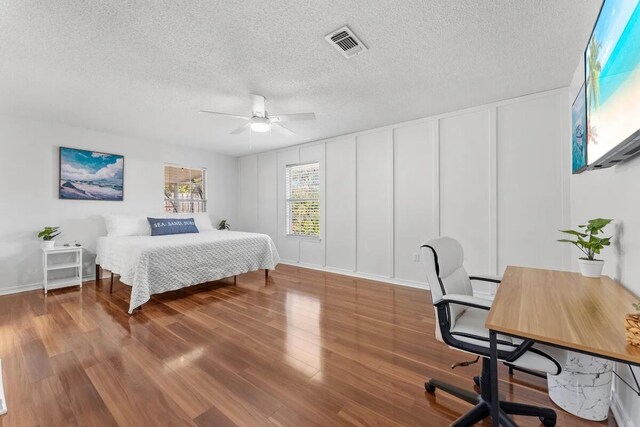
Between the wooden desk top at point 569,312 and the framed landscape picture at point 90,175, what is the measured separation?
Answer: 565cm

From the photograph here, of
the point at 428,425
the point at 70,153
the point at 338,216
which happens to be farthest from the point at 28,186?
the point at 428,425

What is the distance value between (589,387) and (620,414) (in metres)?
0.19

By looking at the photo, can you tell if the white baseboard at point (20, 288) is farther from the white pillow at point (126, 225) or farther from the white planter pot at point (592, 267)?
the white planter pot at point (592, 267)

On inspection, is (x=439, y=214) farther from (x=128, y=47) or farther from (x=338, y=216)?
(x=128, y=47)

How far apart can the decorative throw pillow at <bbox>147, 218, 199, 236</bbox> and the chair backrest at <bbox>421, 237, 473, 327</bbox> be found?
14.4 feet

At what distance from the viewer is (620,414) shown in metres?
1.44

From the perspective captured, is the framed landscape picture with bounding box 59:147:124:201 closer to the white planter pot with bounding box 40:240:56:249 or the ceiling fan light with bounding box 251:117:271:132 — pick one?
the white planter pot with bounding box 40:240:56:249

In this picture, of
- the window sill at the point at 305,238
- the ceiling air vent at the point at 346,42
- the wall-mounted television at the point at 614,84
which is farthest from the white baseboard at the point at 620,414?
the window sill at the point at 305,238

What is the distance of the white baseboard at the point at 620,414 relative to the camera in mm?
1321

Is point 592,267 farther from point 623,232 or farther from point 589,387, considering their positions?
point 589,387

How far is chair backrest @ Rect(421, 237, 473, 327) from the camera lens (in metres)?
1.47

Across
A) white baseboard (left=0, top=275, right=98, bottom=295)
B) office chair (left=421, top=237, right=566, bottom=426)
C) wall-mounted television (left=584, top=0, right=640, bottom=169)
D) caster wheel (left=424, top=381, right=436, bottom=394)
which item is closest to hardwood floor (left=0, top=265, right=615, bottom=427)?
caster wheel (left=424, top=381, right=436, bottom=394)

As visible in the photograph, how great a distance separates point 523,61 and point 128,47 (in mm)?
3417

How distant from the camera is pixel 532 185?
124 inches
